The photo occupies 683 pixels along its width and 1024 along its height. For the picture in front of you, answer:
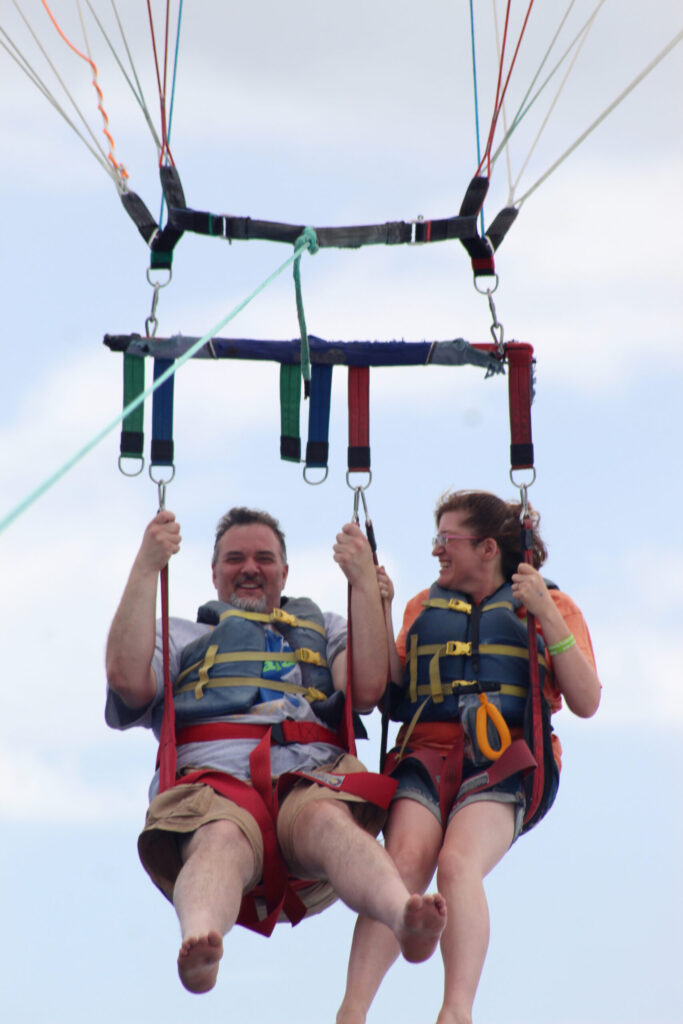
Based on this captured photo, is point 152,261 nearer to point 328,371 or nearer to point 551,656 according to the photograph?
point 328,371

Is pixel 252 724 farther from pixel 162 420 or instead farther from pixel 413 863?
pixel 162 420

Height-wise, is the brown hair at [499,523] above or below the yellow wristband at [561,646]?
above

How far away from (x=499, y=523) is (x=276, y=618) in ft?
3.02

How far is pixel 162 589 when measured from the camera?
16.9ft

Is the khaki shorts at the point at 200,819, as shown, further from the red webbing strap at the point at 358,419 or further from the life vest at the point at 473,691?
the red webbing strap at the point at 358,419

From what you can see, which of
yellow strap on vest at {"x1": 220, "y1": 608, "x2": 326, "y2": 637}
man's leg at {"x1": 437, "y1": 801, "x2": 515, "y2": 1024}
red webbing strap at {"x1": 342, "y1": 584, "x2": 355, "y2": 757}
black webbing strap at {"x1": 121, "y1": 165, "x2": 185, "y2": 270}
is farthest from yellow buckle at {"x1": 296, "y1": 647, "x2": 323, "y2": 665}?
black webbing strap at {"x1": 121, "y1": 165, "x2": 185, "y2": 270}

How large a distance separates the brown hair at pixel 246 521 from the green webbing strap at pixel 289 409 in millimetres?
285

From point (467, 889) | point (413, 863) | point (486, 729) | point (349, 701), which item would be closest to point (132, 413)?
point (349, 701)

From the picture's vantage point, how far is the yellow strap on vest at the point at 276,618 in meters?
5.50

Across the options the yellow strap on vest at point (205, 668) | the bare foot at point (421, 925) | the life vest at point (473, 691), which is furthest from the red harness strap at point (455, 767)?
the bare foot at point (421, 925)

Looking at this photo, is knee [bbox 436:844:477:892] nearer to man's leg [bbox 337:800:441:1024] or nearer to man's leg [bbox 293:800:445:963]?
man's leg [bbox 337:800:441:1024]

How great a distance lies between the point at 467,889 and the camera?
4.75m

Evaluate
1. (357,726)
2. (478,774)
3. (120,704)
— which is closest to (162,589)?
(120,704)

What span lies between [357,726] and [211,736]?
1.75 ft
